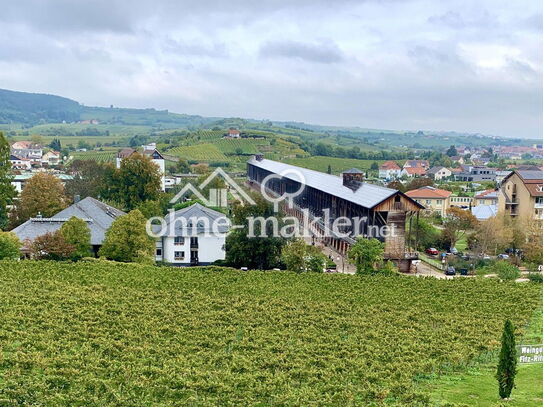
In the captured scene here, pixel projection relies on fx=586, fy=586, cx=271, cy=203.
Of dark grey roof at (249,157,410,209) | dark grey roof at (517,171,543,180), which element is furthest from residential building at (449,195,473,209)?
dark grey roof at (249,157,410,209)

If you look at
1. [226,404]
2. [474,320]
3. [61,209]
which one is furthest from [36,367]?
[61,209]

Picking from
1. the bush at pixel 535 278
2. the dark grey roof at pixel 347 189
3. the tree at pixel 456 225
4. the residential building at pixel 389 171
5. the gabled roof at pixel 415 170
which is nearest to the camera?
the bush at pixel 535 278

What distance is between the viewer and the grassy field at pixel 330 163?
4370 inches

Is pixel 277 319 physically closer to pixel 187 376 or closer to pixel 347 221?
pixel 187 376

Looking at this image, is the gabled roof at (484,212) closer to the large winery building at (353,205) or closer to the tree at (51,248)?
the large winery building at (353,205)

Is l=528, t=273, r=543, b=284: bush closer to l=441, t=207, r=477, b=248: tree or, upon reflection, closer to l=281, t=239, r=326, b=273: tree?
l=441, t=207, r=477, b=248: tree

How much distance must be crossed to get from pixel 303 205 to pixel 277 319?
33.0m

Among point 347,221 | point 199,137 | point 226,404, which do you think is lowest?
point 226,404

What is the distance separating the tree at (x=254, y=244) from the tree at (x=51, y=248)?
9523 mm

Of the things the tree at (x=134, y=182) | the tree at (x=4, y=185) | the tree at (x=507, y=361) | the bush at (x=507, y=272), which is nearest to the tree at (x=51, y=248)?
the tree at (x=4, y=185)

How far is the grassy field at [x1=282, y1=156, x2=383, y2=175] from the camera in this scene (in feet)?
364

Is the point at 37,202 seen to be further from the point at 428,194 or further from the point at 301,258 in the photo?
the point at 428,194

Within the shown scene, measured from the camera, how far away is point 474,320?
24547mm

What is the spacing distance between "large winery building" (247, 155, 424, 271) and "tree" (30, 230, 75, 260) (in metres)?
18.1
